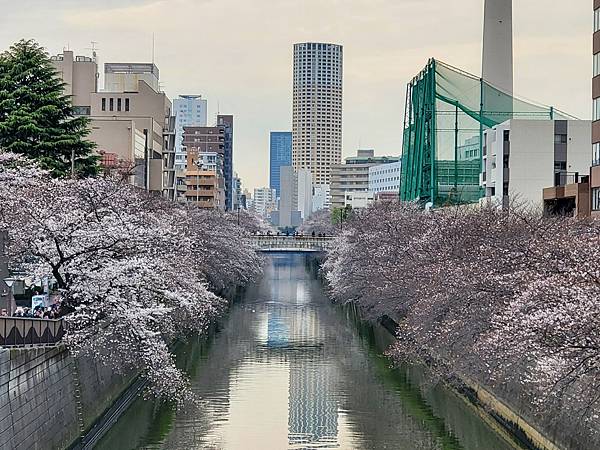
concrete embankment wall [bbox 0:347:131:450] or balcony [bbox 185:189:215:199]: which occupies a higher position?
balcony [bbox 185:189:215:199]

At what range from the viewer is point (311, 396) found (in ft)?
104

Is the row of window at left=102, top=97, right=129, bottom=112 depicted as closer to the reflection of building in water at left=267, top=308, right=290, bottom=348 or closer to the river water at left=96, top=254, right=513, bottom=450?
the reflection of building in water at left=267, top=308, right=290, bottom=348

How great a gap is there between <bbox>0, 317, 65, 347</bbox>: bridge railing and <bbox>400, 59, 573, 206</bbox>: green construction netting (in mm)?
49622

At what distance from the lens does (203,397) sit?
3083 cm

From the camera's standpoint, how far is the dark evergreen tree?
123ft

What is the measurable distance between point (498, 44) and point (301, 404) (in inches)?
2598

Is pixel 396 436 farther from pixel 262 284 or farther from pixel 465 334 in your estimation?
pixel 262 284

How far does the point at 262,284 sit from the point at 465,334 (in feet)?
190

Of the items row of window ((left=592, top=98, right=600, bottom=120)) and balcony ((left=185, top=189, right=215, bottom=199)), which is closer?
row of window ((left=592, top=98, right=600, bottom=120))

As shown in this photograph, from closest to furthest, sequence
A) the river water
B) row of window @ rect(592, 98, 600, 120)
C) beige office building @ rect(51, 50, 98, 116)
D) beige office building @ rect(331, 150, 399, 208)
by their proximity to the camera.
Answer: the river water < row of window @ rect(592, 98, 600, 120) < beige office building @ rect(51, 50, 98, 116) < beige office building @ rect(331, 150, 399, 208)

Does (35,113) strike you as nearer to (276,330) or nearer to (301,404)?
(301,404)

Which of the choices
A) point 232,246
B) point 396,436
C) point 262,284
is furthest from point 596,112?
point 262,284

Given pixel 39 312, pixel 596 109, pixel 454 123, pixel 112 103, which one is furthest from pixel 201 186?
pixel 39 312

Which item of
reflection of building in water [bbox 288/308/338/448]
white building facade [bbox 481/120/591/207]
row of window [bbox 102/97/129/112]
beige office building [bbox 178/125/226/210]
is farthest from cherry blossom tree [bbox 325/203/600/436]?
beige office building [bbox 178/125/226/210]
